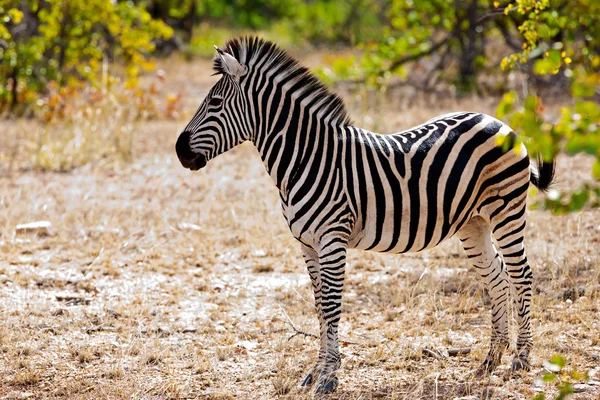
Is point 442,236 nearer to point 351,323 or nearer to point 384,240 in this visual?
point 384,240

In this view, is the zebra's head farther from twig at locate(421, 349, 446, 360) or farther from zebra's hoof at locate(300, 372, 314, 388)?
twig at locate(421, 349, 446, 360)

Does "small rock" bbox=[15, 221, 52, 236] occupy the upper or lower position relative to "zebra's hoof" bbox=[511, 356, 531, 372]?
upper

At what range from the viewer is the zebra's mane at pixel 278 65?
514cm

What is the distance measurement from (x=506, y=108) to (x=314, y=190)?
247 cm

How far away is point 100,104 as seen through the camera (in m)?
12.2

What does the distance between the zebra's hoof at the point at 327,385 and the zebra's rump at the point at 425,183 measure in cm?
95

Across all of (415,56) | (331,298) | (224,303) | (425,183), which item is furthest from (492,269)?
(415,56)

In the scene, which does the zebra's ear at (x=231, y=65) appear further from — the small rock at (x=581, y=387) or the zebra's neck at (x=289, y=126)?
the small rock at (x=581, y=387)

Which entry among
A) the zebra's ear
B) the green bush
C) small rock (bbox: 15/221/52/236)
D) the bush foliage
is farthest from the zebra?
the green bush

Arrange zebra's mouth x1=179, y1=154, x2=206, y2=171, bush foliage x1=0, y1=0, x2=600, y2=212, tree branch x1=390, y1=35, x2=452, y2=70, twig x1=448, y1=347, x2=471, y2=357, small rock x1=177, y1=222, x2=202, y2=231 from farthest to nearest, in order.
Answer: tree branch x1=390, y1=35, x2=452, y2=70 → bush foliage x1=0, y1=0, x2=600, y2=212 → small rock x1=177, y1=222, x2=202, y2=231 → twig x1=448, y1=347, x2=471, y2=357 → zebra's mouth x1=179, y1=154, x2=206, y2=171

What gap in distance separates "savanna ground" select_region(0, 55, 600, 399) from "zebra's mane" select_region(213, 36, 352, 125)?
1.88m

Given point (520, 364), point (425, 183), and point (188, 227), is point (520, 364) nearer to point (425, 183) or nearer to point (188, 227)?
point (425, 183)

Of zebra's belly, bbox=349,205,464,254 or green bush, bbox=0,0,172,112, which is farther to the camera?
green bush, bbox=0,0,172,112

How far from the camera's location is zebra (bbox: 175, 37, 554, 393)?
5133 mm
